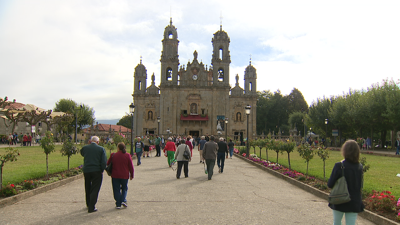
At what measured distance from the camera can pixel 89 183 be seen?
743 cm

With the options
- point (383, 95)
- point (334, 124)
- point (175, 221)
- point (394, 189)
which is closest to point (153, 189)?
point (175, 221)

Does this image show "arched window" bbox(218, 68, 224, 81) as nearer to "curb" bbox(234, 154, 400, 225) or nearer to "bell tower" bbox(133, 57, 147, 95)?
"bell tower" bbox(133, 57, 147, 95)

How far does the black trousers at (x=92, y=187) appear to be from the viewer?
7.18 m

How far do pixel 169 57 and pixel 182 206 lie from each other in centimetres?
4798

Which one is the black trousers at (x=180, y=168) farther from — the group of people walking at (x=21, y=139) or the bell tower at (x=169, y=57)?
the bell tower at (x=169, y=57)

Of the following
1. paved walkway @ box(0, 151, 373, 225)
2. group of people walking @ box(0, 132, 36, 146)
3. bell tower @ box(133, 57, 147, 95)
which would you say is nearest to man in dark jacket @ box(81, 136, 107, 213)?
paved walkway @ box(0, 151, 373, 225)

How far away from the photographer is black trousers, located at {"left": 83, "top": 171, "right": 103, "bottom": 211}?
7.18 meters

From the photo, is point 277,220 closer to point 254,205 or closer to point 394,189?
point 254,205

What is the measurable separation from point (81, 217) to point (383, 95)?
37.1 meters

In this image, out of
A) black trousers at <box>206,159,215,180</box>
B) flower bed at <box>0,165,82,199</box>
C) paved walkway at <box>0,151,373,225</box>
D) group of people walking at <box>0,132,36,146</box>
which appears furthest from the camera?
group of people walking at <box>0,132,36,146</box>

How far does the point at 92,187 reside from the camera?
729cm

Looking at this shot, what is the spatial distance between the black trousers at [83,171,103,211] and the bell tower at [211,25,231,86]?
46.4 meters

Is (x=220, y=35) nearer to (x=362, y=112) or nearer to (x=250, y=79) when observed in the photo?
(x=250, y=79)

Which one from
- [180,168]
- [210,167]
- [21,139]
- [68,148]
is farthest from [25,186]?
[21,139]
